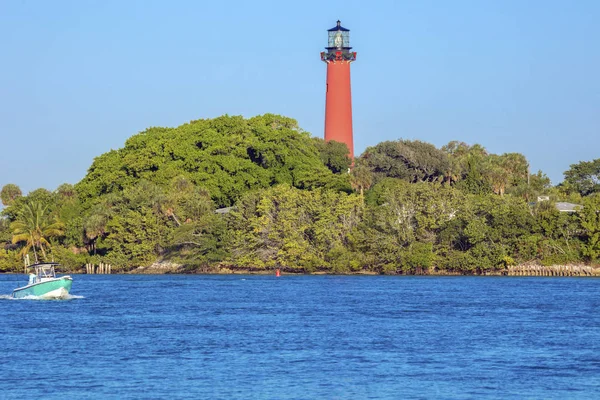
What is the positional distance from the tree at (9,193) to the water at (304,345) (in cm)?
5144

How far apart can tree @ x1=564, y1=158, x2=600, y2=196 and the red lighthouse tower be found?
1034 inches

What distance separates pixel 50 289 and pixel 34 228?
3993cm

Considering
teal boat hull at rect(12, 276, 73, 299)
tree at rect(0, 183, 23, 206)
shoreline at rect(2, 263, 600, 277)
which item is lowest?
teal boat hull at rect(12, 276, 73, 299)

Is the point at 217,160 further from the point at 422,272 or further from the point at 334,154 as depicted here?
the point at 422,272

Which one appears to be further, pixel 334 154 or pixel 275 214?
pixel 334 154

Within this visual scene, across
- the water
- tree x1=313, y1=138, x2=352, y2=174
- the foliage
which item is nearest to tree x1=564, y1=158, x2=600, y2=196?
the foliage

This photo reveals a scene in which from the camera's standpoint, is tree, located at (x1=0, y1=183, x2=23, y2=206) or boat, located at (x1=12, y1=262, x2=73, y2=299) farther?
tree, located at (x1=0, y1=183, x2=23, y2=206)

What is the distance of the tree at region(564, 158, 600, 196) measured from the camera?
11788cm

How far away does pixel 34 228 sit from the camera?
3789 inches

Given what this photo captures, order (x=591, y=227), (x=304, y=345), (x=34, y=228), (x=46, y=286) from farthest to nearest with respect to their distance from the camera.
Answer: (x=34, y=228)
(x=591, y=227)
(x=46, y=286)
(x=304, y=345)

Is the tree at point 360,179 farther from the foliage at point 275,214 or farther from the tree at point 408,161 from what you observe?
the tree at point 408,161

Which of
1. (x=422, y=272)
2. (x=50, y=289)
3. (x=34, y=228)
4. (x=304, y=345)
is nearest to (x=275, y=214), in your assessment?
(x=422, y=272)

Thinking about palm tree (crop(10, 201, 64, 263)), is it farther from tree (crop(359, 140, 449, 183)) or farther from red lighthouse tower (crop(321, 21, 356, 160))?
tree (crop(359, 140, 449, 183))

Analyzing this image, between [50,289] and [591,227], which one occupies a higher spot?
[591,227]
